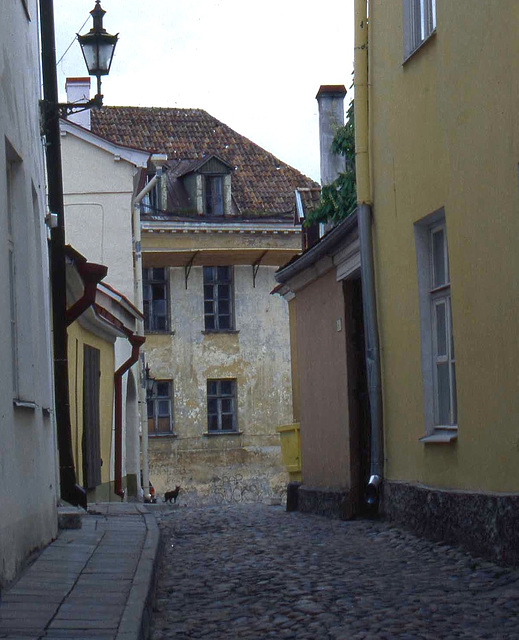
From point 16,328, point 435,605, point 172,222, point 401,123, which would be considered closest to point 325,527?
point 401,123

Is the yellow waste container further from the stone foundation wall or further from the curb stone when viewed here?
the curb stone

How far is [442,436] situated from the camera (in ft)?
33.0

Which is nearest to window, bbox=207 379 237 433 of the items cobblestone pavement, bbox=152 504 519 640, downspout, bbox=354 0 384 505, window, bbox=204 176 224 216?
window, bbox=204 176 224 216

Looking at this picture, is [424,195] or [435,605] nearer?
[435,605]

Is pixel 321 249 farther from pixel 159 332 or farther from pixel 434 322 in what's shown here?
pixel 159 332

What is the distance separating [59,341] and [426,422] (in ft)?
13.2

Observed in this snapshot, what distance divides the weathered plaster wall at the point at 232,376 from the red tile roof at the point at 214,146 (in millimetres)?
2141

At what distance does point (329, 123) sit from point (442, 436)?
13625 mm

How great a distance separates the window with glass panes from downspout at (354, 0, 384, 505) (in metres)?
1.44

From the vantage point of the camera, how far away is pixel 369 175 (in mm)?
12180

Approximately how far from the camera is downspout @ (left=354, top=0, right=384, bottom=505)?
11922 mm

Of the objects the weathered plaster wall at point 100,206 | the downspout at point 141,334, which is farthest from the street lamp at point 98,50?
the downspout at point 141,334

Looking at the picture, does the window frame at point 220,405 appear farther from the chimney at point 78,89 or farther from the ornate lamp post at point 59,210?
the ornate lamp post at point 59,210

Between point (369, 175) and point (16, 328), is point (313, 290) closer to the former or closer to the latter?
→ point (369, 175)
